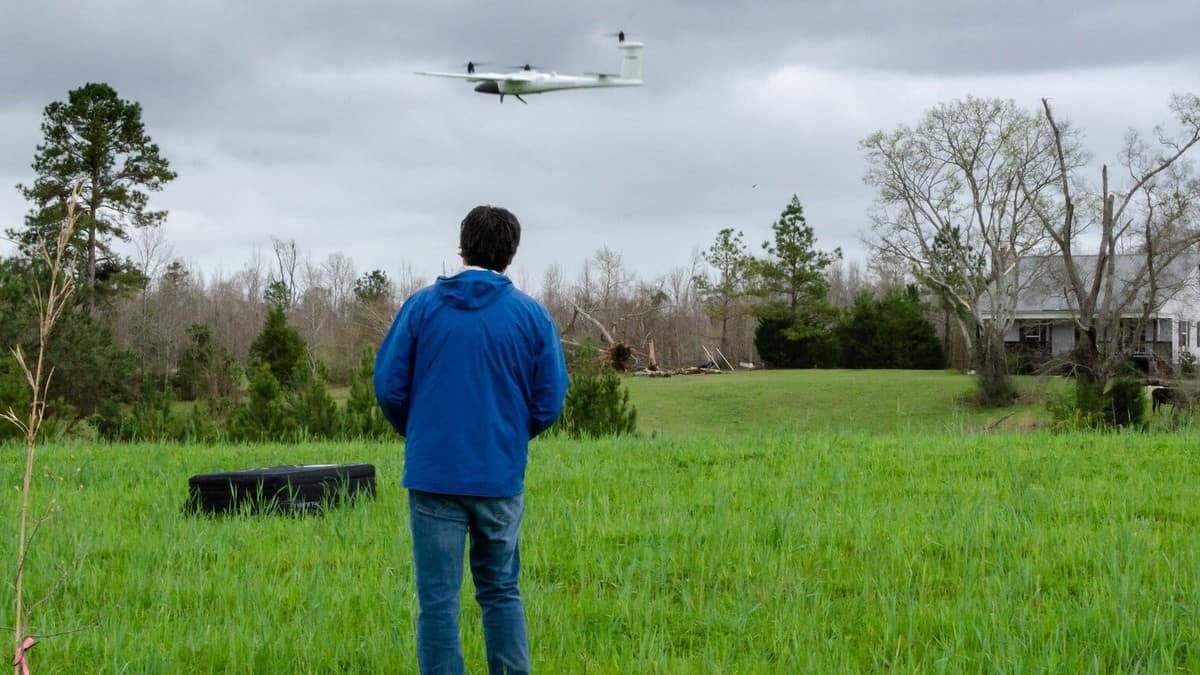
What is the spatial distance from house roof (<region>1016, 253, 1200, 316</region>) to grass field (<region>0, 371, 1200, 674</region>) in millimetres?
33748

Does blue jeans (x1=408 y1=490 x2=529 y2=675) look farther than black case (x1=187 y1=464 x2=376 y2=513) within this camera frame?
No

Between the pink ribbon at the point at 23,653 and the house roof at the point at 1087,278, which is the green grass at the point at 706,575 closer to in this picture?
the pink ribbon at the point at 23,653

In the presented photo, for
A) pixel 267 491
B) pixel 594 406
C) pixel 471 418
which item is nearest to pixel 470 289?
pixel 471 418

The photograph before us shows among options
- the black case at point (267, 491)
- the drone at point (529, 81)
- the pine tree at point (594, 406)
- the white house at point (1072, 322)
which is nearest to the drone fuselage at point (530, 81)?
the drone at point (529, 81)

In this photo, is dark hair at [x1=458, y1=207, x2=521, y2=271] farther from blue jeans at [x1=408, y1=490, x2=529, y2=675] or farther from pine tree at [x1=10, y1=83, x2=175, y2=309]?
pine tree at [x1=10, y1=83, x2=175, y2=309]

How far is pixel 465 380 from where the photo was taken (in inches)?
150

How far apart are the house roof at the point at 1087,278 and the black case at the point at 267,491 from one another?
3662cm

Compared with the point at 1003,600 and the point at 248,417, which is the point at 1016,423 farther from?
the point at 1003,600

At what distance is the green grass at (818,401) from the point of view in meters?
39.5

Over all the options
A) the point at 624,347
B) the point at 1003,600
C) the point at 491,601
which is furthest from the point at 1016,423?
the point at 491,601

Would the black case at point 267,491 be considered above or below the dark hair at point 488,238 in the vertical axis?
below

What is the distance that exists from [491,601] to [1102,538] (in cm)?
470

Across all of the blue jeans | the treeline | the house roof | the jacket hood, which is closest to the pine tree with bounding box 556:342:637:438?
the treeline

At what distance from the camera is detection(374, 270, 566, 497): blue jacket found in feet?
12.4
